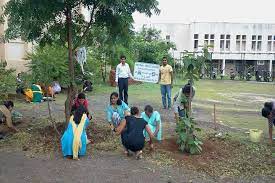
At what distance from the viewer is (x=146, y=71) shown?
15070 millimetres

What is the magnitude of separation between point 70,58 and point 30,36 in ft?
3.54

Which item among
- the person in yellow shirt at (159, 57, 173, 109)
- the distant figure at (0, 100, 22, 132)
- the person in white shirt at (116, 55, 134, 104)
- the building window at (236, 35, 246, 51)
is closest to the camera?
the distant figure at (0, 100, 22, 132)

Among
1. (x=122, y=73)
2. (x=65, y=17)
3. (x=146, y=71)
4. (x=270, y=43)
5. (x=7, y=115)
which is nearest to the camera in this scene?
(x=65, y=17)

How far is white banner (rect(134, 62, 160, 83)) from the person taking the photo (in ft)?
48.7

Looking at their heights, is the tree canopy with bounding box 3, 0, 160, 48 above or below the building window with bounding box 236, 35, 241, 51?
below

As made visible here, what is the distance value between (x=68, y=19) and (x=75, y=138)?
2.85m

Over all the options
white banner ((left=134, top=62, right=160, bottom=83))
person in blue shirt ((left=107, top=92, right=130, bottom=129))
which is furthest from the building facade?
person in blue shirt ((left=107, top=92, right=130, bottom=129))

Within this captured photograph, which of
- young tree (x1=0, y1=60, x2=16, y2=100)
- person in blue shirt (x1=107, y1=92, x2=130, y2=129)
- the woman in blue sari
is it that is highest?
young tree (x1=0, y1=60, x2=16, y2=100)

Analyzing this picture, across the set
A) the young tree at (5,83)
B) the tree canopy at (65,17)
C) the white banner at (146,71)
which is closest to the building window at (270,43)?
the white banner at (146,71)

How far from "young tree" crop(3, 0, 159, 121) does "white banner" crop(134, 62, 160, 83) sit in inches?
222

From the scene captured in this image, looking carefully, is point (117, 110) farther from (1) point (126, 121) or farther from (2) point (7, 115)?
(2) point (7, 115)

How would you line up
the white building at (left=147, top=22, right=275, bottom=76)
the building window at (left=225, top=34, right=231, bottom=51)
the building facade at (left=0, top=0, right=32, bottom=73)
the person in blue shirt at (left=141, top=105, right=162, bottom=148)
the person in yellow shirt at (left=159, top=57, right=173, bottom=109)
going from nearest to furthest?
1. the person in blue shirt at (left=141, top=105, right=162, bottom=148)
2. the person in yellow shirt at (left=159, top=57, right=173, bottom=109)
3. the building facade at (left=0, top=0, right=32, bottom=73)
4. the white building at (left=147, top=22, right=275, bottom=76)
5. the building window at (left=225, top=34, right=231, bottom=51)

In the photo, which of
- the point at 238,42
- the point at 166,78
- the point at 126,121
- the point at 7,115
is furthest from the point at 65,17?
the point at 238,42

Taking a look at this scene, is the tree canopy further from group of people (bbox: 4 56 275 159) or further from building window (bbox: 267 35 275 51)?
building window (bbox: 267 35 275 51)
